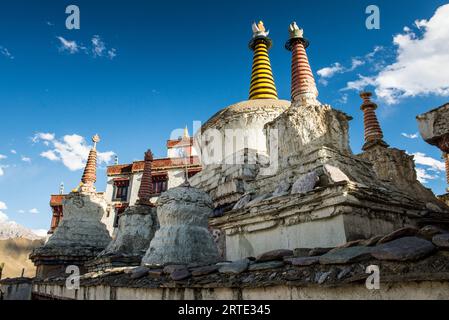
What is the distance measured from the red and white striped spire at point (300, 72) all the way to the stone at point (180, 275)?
740 cm

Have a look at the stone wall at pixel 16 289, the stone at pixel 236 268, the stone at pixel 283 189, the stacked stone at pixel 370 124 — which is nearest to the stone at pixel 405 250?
the stone at pixel 236 268

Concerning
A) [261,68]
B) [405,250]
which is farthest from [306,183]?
[261,68]

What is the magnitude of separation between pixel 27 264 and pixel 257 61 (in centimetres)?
4759

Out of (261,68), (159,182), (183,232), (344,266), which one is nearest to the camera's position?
(344,266)

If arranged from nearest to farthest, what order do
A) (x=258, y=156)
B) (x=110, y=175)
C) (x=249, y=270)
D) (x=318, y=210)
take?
(x=249, y=270), (x=318, y=210), (x=258, y=156), (x=110, y=175)

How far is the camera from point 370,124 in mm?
15656

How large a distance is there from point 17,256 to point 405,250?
61.1 metres

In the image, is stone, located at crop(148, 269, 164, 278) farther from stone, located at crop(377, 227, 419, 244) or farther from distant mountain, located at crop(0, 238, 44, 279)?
distant mountain, located at crop(0, 238, 44, 279)

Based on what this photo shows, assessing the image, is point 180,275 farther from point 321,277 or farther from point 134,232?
point 134,232

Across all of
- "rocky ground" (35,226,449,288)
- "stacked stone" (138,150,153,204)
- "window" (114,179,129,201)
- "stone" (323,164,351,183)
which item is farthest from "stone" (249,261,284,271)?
"window" (114,179,129,201)

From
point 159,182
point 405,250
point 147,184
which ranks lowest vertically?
point 405,250
